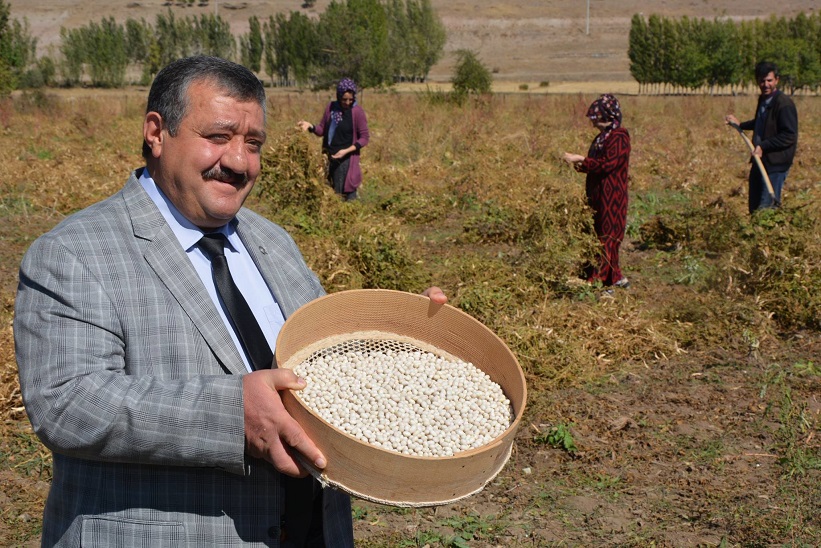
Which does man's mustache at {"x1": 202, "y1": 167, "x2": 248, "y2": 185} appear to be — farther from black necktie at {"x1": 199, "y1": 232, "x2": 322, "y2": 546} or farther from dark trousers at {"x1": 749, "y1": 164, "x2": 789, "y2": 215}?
dark trousers at {"x1": 749, "y1": 164, "x2": 789, "y2": 215}

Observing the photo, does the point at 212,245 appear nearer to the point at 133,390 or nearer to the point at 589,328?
the point at 133,390

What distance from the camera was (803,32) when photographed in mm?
50219

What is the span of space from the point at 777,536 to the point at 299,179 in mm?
6590

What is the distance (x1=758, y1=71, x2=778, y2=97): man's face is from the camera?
326 inches

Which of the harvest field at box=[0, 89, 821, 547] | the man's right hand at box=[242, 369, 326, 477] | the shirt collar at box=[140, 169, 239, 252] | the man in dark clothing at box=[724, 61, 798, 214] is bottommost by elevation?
the harvest field at box=[0, 89, 821, 547]

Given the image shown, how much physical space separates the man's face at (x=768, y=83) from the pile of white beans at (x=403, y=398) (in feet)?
24.8

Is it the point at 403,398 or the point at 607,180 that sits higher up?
the point at 403,398

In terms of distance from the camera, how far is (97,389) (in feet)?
4.81

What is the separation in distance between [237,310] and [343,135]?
805cm

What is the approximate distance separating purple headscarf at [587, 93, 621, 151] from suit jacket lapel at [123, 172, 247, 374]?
5912 millimetres

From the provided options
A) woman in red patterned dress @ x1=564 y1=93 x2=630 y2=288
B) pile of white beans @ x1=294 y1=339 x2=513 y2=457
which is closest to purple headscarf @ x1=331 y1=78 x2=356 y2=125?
woman in red patterned dress @ x1=564 y1=93 x2=630 y2=288

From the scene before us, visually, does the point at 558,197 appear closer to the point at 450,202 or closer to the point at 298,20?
the point at 450,202

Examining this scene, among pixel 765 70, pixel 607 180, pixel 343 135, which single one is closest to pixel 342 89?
pixel 343 135

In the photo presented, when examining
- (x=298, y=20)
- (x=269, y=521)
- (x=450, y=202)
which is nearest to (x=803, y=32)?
(x=298, y=20)
